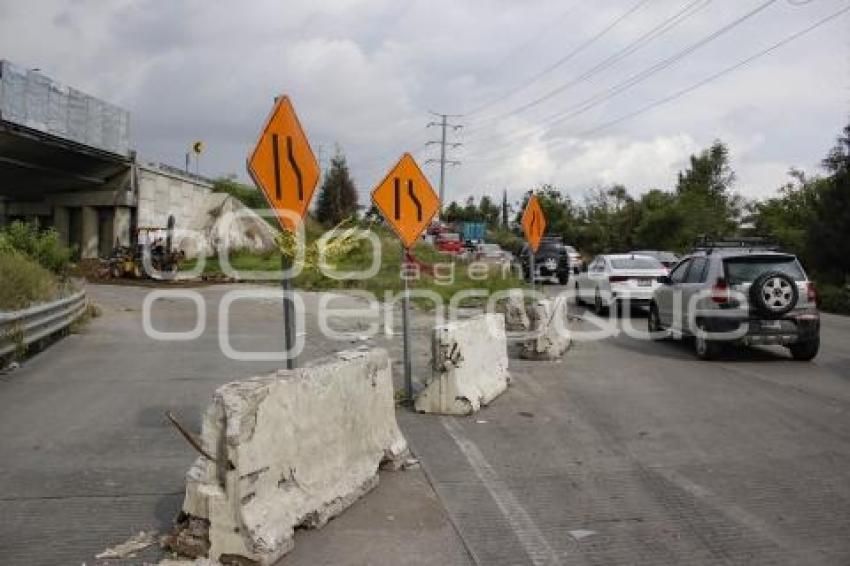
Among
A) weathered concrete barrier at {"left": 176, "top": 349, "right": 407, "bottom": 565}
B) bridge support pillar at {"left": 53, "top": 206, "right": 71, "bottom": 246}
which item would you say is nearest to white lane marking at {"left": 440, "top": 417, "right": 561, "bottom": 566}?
weathered concrete barrier at {"left": 176, "top": 349, "right": 407, "bottom": 565}

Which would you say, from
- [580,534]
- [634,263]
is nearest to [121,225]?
[634,263]

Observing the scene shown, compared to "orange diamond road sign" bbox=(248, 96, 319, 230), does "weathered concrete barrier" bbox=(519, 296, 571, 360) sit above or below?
below

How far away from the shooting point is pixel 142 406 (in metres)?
9.41

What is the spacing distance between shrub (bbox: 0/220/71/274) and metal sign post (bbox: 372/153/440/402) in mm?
15748

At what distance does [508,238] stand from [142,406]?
7786 centimetres

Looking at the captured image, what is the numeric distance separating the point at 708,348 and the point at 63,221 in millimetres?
38024

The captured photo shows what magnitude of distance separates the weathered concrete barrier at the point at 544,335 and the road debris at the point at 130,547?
28.8 feet

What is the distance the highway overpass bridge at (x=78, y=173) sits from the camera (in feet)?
100

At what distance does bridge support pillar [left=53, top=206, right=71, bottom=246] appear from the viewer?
43.1 metres

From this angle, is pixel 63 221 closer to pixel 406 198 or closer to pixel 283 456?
pixel 406 198

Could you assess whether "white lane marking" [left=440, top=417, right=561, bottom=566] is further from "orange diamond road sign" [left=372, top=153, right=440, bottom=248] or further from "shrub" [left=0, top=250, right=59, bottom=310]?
"shrub" [left=0, top=250, right=59, bottom=310]

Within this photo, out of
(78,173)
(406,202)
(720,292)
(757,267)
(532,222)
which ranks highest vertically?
(78,173)

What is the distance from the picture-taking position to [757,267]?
13.1 meters

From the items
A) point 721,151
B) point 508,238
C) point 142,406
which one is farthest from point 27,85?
point 508,238
